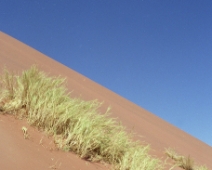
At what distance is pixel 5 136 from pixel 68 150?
81 cm

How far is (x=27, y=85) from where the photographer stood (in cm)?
502

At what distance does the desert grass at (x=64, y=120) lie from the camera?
4648 millimetres

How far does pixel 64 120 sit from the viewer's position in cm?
480

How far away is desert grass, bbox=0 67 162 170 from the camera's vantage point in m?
4.65

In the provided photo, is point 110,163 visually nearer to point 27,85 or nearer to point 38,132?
point 38,132

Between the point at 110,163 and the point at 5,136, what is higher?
the point at 110,163

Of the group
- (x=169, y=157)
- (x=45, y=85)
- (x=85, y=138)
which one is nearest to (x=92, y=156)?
(x=85, y=138)

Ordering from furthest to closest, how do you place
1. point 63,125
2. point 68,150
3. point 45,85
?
1. point 45,85
2. point 63,125
3. point 68,150

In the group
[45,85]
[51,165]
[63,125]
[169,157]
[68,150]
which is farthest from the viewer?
[169,157]

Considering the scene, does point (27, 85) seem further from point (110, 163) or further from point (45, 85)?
point (110, 163)

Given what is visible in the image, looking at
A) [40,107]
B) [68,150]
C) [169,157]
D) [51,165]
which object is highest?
[169,157]

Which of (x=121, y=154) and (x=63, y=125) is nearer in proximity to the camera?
(x=63, y=125)

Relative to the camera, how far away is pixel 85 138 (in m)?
4.72

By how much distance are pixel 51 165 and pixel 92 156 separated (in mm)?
940
